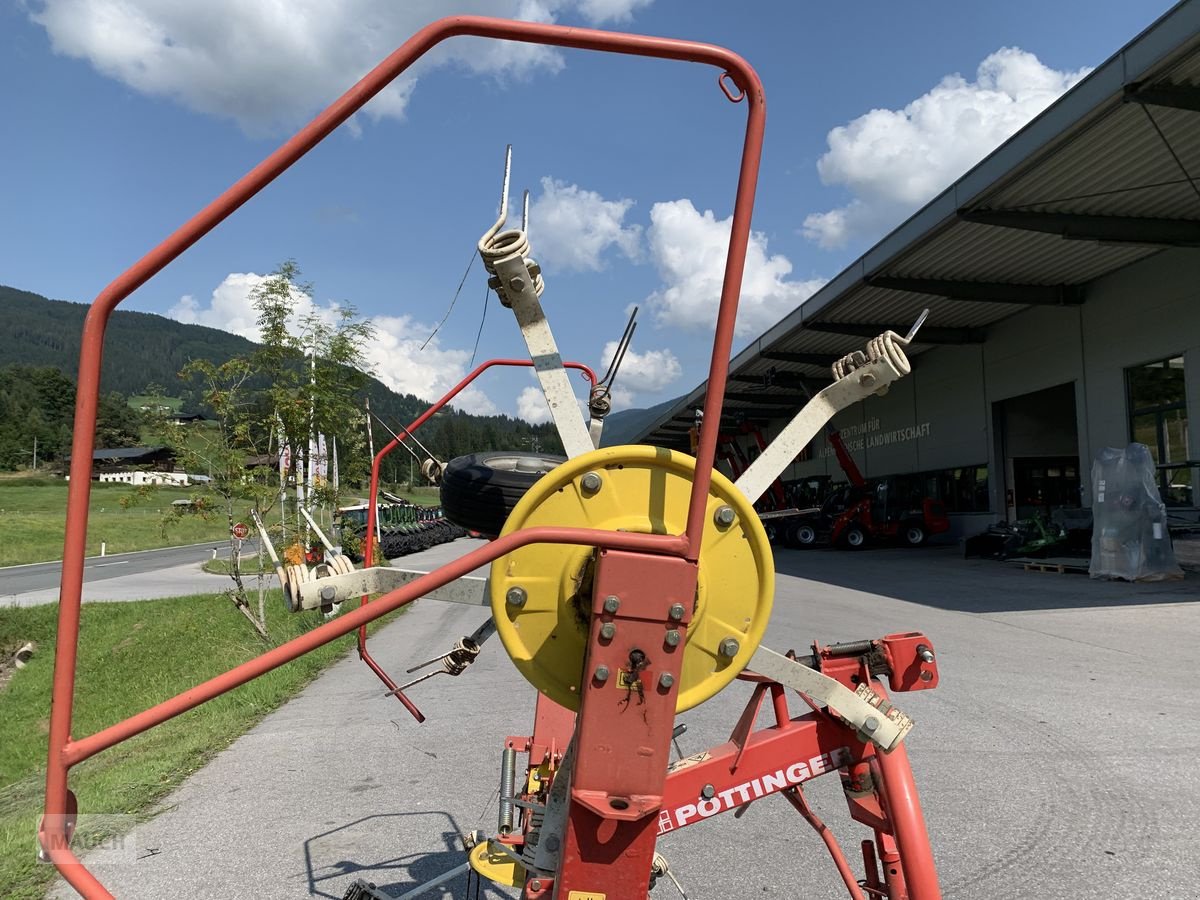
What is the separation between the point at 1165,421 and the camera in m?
17.3

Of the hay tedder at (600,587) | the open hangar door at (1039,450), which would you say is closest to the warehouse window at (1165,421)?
the open hangar door at (1039,450)

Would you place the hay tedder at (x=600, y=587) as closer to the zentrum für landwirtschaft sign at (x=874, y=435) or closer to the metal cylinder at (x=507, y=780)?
the metal cylinder at (x=507, y=780)

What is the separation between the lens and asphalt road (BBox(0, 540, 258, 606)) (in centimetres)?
1850

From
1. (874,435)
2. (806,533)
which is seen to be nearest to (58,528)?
(806,533)

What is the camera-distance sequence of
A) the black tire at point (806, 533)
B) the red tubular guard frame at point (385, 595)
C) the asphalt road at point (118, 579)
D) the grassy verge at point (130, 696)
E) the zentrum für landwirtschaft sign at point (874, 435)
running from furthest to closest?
the zentrum für landwirtschaft sign at point (874, 435)
the black tire at point (806, 533)
the asphalt road at point (118, 579)
the grassy verge at point (130, 696)
the red tubular guard frame at point (385, 595)

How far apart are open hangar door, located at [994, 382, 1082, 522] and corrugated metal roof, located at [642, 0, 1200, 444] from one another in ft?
9.46

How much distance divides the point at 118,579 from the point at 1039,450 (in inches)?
1024

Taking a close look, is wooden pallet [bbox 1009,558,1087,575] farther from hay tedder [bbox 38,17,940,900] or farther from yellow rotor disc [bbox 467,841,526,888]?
hay tedder [bbox 38,17,940,900]

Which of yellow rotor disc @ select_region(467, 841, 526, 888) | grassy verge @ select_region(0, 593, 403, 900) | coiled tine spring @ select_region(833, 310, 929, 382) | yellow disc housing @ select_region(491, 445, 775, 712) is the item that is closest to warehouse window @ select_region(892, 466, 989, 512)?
grassy verge @ select_region(0, 593, 403, 900)

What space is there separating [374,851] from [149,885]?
93cm

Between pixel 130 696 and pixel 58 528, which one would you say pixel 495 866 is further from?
pixel 58 528

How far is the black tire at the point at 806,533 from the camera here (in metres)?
27.0

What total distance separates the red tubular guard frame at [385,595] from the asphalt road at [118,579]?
41.5ft

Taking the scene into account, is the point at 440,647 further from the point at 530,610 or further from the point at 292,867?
the point at 530,610
